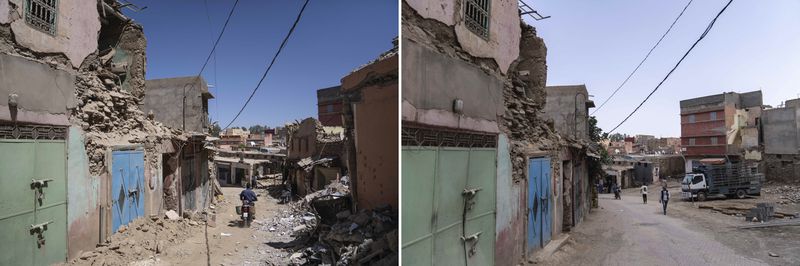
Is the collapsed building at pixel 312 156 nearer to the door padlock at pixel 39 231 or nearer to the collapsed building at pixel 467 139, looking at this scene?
the collapsed building at pixel 467 139

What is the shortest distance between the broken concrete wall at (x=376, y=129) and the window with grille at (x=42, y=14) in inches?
95.0

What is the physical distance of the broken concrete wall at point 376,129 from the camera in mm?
2957

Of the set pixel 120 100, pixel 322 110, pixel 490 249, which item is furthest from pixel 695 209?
pixel 120 100

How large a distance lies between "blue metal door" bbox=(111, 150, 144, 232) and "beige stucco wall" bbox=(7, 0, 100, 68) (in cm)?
149

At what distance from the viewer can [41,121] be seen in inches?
131

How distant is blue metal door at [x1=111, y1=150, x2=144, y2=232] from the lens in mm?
5352

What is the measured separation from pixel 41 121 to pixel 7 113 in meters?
0.55

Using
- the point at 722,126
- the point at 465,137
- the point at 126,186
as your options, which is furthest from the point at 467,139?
the point at 722,126

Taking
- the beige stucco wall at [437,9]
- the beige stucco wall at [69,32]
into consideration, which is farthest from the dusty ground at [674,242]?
the beige stucco wall at [69,32]

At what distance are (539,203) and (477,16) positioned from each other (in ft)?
11.7

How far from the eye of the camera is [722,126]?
2462 cm

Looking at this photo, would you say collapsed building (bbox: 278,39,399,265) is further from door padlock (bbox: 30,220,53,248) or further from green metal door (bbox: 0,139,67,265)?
door padlock (bbox: 30,220,53,248)

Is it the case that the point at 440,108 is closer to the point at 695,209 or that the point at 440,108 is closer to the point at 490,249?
the point at 490,249

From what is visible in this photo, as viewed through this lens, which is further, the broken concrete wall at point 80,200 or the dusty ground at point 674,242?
the dusty ground at point 674,242
